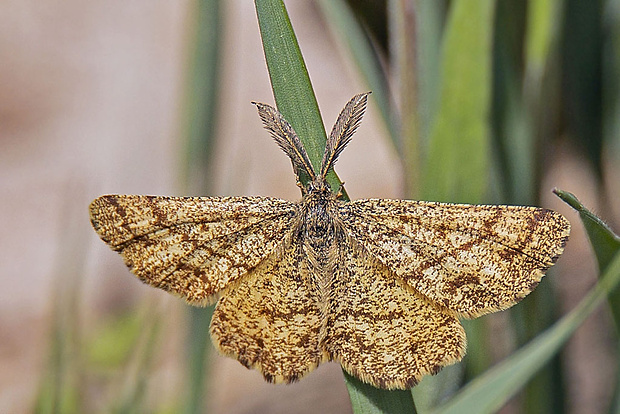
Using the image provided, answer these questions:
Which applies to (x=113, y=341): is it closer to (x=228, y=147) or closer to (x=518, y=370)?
(x=228, y=147)

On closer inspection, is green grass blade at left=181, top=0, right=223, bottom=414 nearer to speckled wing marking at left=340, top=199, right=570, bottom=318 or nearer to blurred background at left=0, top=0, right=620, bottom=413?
blurred background at left=0, top=0, right=620, bottom=413

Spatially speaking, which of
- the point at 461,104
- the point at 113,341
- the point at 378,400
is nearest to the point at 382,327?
the point at 378,400

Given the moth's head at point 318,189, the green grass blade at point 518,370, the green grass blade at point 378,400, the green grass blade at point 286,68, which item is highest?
the green grass blade at point 286,68

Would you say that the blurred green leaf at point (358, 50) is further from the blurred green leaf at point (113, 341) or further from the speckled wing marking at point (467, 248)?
the blurred green leaf at point (113, 341)

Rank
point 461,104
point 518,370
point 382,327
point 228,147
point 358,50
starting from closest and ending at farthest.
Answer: point 518,370, point 382,327, point 461,104, point 358,50, point 228,147

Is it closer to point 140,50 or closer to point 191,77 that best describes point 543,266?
point 191,77

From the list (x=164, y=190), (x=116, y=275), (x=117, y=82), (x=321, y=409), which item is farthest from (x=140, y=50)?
(x=321, y=409)

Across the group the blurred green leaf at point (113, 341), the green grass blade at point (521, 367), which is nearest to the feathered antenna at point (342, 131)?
the green grass blade at point (521, 367)
